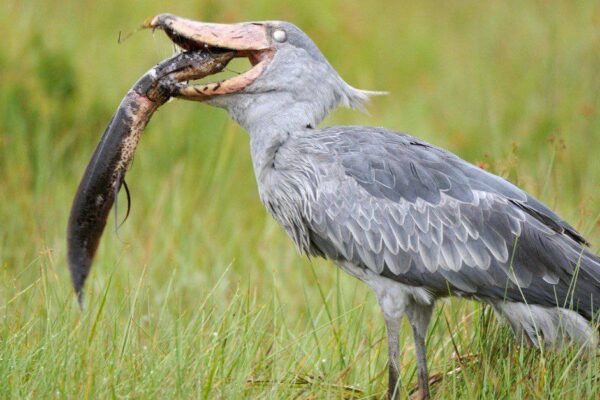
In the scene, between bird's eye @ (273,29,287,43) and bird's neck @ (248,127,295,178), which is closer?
bird's neck @ (248,127,295,178)

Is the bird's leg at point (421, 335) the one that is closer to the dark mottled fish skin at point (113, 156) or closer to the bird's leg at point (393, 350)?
the bird's leg at point (393, 350)

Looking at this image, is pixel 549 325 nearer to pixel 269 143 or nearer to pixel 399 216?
pixel 399 216

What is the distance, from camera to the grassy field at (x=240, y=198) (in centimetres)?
457

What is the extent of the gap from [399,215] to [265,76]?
78 centimetres

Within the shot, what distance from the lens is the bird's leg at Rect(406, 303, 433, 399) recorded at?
4980mm

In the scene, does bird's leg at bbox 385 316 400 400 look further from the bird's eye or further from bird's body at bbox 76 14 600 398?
the bird's eye

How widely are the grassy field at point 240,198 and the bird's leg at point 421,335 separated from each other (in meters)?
0.09

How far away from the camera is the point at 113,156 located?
514cm

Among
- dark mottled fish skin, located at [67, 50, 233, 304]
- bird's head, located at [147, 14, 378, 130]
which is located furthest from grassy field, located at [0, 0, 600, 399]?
bird's head, located at [147, 14, 378, 130]

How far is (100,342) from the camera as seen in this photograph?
4504mm

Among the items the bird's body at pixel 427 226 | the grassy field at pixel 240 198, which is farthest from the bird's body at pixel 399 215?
the grassy field at pixel 240 198

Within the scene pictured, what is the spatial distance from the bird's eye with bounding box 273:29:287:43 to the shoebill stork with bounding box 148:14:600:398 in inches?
1.8

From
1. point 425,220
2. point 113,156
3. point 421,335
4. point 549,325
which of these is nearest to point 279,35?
point 113,156

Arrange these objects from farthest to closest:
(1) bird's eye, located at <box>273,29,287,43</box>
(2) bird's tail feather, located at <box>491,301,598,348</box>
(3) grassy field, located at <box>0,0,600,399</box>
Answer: (1) bird's eye, located at <box>273,29,287,43</box>
(2) bird's tail feather, located at <box>491,301,598,348</box>
(3) grassy field, located at <box>0,0,600,399</box>
